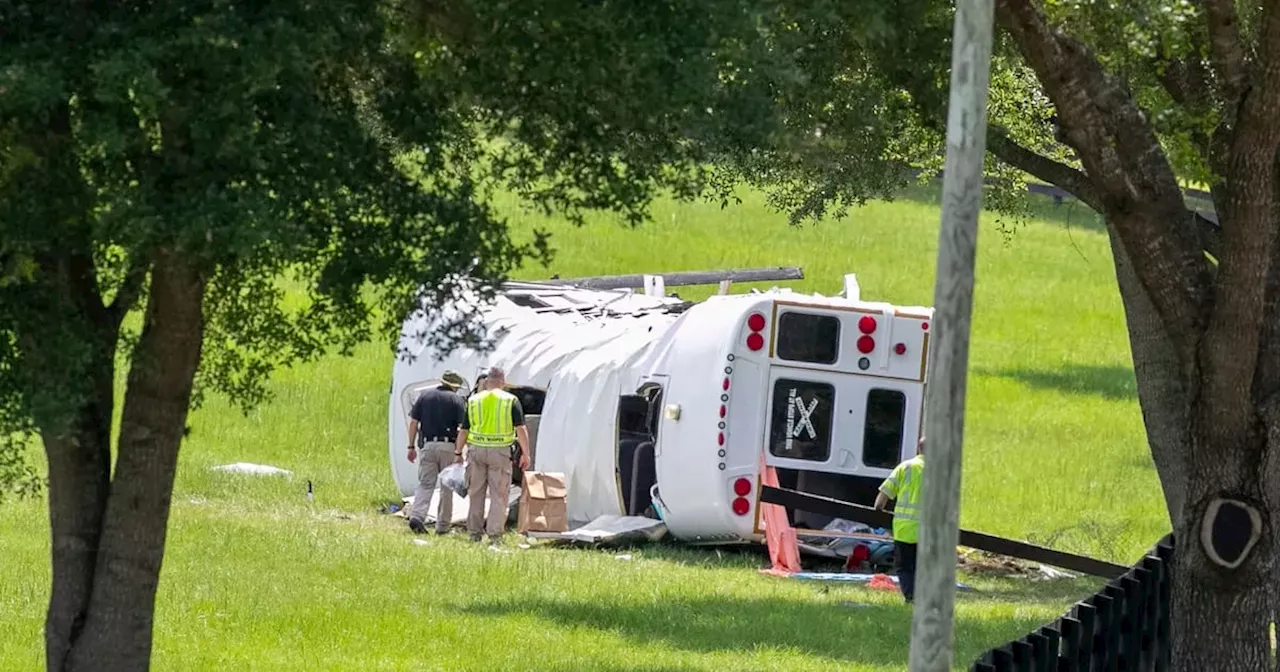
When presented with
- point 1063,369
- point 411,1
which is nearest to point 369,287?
point 411,1

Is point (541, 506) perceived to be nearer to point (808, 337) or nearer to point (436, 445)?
point (436, 445)

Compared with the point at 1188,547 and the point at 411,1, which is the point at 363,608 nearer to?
the point at 1188,547

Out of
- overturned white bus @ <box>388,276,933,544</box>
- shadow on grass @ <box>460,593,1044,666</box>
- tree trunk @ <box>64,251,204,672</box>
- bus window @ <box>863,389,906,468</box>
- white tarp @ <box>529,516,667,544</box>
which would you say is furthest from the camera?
white tarp @ <box>529,516,667,544</box>

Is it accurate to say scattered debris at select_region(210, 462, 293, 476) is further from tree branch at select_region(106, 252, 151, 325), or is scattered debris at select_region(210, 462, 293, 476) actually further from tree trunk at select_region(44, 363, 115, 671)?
tree branch at select_region(106, 252, 151, 325)

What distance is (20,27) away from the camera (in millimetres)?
7477

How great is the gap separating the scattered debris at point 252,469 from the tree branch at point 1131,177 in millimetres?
17161

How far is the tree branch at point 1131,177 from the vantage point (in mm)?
10383

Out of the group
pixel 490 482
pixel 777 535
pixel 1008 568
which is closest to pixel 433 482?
pixel 490 482

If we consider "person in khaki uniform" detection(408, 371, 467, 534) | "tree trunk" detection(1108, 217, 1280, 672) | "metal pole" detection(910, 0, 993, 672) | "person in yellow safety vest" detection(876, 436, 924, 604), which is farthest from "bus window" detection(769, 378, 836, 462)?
"metal pole" detection(910, 0, 993, 672)

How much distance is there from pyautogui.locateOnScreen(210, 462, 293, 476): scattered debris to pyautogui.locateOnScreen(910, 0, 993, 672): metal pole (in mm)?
20594

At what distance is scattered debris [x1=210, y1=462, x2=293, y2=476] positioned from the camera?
26111mm

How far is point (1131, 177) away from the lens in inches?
419

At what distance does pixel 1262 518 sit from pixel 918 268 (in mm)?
38709

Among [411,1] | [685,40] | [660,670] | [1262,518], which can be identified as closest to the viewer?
[685,40]
